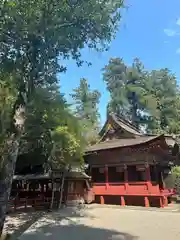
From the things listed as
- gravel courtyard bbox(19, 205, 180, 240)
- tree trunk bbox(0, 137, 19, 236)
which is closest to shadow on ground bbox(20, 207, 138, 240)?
gravel courtyard bbox(19, 205, 180, 240)

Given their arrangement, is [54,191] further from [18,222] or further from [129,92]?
[129,92]

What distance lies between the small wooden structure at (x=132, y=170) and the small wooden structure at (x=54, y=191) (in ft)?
3.65

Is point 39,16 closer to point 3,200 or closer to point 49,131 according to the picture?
point 3,200

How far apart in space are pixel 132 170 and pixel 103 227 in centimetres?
956

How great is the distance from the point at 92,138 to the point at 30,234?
18.5 metres

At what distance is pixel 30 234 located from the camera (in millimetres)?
10453

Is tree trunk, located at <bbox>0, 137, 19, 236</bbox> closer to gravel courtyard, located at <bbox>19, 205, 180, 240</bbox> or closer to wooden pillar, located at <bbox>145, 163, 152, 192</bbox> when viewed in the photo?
gravel courtyard, located at <bbox>19, 205, 180, 240</bbox>

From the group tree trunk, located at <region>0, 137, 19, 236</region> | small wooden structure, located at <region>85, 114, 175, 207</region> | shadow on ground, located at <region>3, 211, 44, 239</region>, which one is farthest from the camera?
small wooden structure, located at <region>85, 114, 175, 207</region>

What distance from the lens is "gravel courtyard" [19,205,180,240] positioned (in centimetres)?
976

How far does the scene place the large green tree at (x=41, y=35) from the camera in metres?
8.40

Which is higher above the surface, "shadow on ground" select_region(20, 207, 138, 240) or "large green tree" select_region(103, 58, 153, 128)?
"large green tree" select_region(103, 58, 153, 128)

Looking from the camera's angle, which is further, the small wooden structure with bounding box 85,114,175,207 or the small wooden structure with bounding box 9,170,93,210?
the small wooden structure with bounding box 85,114,175,207

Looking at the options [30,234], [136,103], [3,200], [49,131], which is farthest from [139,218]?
[136,103]

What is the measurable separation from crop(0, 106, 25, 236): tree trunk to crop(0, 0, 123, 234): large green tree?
31 millimetres
